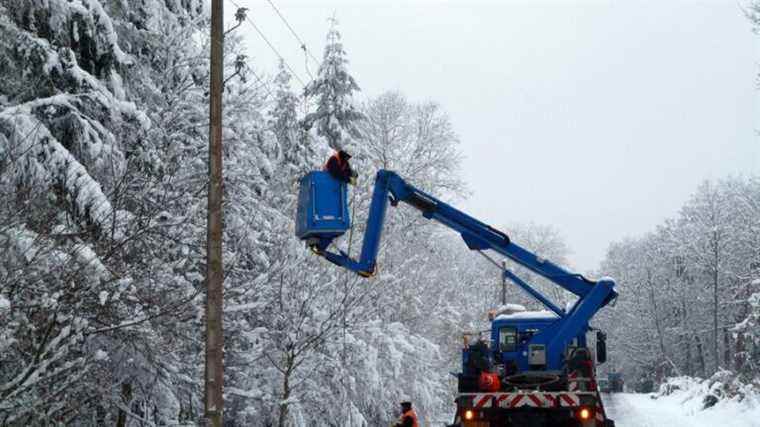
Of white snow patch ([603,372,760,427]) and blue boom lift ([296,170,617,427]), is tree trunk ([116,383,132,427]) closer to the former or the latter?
blue boom lift ([296,170,617,427])

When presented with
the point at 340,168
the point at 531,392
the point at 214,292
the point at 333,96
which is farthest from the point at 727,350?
the point at 214,292

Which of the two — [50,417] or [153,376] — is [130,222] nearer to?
[50,417]

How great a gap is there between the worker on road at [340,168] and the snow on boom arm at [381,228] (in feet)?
0.36

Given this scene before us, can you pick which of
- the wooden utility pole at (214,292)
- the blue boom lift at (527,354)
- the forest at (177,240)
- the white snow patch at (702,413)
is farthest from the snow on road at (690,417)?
the wooden utility pole at (214,292)

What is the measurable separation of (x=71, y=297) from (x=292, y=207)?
→ 11035 millimetres

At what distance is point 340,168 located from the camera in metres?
9.86

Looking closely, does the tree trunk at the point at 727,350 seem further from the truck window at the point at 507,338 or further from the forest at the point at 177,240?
the truck window at the point at 507,338

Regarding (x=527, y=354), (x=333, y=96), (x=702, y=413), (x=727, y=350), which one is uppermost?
(x=333, y=96)

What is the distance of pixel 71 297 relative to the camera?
7.58 meters

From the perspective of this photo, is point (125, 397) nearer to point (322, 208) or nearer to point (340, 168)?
point (322, 208)

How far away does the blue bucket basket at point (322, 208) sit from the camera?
956cm

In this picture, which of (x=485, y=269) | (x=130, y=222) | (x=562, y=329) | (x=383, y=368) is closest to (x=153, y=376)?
(x=130, y=222)

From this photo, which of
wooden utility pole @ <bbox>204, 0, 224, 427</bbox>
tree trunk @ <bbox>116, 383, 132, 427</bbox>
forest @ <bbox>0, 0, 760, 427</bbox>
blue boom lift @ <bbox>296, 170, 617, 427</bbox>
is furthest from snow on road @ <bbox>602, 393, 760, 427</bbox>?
wooden utility pole @ <bbox>204, 0, 224, 427</bbox>

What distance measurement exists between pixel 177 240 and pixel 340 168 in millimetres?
2441
